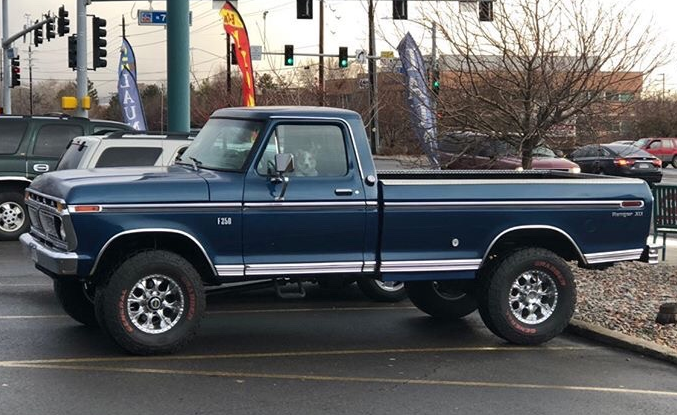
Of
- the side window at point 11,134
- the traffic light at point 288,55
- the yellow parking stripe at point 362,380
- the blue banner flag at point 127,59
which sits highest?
the traffic light at point 288,55

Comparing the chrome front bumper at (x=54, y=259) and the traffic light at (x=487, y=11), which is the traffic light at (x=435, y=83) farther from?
the chrome front bumper at (x=54, y=259)

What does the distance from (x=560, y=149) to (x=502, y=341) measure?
6.08 metres

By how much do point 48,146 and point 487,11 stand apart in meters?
7.70

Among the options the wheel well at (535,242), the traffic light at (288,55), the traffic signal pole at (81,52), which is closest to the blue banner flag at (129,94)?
the traffic signal pole at (81,52)

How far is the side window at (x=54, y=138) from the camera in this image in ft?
50.8

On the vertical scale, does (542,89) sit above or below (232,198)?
above

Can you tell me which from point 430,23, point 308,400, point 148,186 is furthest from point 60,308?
point 430,23

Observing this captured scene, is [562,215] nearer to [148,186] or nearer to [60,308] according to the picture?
[148,186]

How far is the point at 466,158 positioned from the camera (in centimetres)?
1465

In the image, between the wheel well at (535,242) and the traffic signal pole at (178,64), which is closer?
the wheel well at (535,242)

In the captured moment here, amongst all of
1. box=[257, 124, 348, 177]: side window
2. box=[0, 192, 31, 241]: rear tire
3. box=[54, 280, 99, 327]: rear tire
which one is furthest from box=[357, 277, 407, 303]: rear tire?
box=[0, 192, 31, 241]: rear tire

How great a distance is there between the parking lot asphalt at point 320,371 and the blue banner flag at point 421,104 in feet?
15.4

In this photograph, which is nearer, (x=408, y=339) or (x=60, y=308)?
(x=408, y=339)

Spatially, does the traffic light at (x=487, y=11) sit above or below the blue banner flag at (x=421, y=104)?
above
